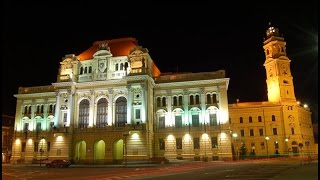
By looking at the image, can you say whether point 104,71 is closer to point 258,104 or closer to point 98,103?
point 98,103

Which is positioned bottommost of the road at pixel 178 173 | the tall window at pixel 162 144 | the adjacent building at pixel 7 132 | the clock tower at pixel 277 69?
the road at pixel 178 173

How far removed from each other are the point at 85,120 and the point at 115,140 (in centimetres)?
915

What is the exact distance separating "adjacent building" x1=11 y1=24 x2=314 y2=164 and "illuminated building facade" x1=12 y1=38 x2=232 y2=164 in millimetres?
190

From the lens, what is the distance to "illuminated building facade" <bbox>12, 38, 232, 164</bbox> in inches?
2371

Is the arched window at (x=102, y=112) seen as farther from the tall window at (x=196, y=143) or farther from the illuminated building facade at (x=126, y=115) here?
the tall window at (x=196, y=143)

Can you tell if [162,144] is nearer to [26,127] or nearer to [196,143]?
[196,143]

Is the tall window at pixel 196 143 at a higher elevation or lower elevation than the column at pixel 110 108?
lower

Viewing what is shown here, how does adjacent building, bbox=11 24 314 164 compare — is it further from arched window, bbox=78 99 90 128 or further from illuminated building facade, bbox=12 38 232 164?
illuminated building facade, bbox=12 38 232 164

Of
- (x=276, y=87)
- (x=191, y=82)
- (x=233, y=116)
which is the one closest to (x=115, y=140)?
(x=191, y=82)

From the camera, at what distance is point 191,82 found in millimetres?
64125

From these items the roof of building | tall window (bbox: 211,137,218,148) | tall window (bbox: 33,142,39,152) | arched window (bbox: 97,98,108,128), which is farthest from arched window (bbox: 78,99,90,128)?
tall window (bbox: 211,137,218,148)

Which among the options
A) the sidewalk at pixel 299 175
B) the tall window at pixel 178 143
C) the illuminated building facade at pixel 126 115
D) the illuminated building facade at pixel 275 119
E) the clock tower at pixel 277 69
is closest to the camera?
the sidewalk at pixel 299 175

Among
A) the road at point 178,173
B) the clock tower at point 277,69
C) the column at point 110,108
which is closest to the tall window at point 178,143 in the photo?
the column at point 110,108

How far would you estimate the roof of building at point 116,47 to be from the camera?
222 feet
